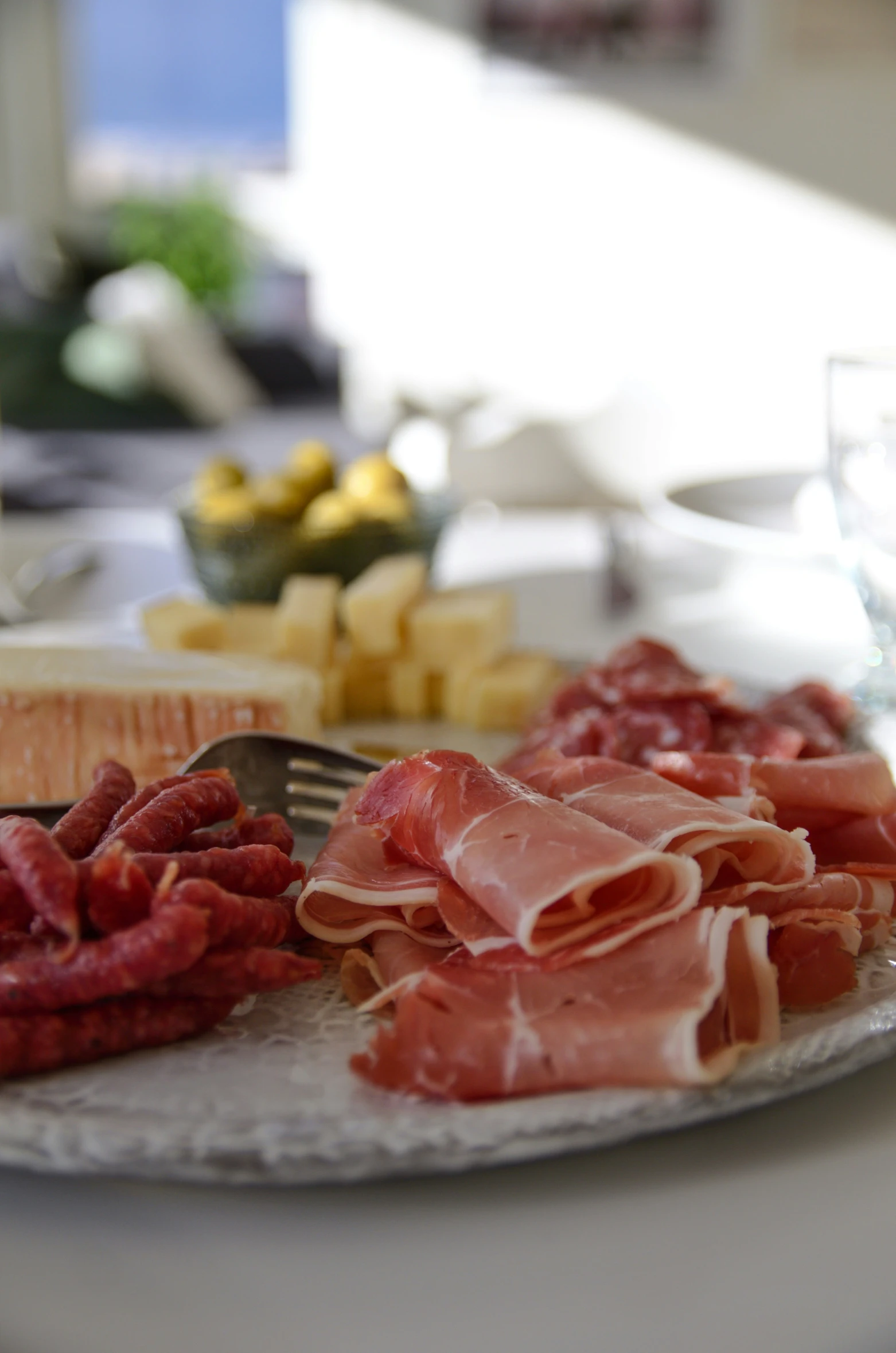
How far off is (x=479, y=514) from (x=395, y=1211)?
2.05 m

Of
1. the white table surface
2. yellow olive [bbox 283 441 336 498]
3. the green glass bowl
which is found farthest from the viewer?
yellow olive [bbox 283 441 336 498]

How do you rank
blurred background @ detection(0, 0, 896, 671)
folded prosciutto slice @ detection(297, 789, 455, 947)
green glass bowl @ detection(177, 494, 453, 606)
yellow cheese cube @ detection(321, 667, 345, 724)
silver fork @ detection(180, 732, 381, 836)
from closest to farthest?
folded prosciutto slice @ detection(297, 789, 455, 947), silver fork @ detection(180, 732, 381, 836), yellow cheese cube @ detection(321, 667, 345, 724), green glass bowl @ detection(177, 494, 453, 606), blurred background @ detection(0, 0, 896, 671)

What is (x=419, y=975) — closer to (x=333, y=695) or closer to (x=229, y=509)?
(x=333, y=695)

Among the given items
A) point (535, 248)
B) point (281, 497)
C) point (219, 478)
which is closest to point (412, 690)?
point (281, 497)

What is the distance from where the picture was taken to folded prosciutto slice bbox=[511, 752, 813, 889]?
688mm

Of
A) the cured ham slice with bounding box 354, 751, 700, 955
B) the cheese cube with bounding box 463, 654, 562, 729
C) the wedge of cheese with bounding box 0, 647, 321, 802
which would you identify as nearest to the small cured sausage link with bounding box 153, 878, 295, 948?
the cured ham slice with bounding box 354, 751, 700, 955

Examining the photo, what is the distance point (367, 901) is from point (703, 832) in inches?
7.5

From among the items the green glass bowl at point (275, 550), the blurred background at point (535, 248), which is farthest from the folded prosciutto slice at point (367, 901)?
the blurred background at point (535, 248)

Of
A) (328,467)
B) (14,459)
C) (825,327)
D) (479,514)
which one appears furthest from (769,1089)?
(825,327)

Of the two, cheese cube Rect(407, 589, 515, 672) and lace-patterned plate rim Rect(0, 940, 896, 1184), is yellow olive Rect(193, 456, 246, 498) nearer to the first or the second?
cheese cube Rect(407, 589, 515, 672)

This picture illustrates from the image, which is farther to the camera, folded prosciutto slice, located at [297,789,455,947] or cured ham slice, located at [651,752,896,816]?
cured ham slice, located at [651,752,896,816]

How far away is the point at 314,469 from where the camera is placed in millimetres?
1676

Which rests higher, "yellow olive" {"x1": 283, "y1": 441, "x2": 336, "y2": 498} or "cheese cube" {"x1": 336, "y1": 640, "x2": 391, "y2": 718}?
"yellow olive" {"x1": 283, "y1": 441, "x2": 336, "y2": 498}

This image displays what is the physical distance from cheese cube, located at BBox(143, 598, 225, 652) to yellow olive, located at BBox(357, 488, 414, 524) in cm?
27
